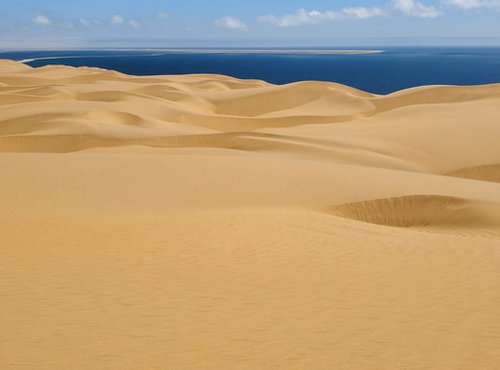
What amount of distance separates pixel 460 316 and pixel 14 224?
20.0 ft

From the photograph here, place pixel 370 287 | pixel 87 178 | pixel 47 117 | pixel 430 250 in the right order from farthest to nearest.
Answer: pixel 47 117 → pixel 87 178 → pixel 430 250 → pixel 370 287

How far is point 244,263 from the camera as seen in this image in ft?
23.2

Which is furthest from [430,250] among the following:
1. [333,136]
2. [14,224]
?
[333,136]

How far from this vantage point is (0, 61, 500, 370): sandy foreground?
4.53 metres

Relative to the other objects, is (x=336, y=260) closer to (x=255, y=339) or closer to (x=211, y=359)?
(x=255, y=339)

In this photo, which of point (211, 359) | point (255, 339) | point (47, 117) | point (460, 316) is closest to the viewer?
point (211, 359)

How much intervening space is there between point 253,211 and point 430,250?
10.1ft

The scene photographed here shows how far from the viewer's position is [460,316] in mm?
5297

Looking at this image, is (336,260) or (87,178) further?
(87,178)

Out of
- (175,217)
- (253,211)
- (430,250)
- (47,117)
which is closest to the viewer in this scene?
(430,250)

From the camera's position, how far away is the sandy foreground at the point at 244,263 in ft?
14.9

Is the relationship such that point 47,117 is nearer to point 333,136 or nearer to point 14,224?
point 333,136

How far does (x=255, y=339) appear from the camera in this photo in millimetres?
4707

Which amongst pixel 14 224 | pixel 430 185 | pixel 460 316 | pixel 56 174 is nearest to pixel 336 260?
pixel 460 316
